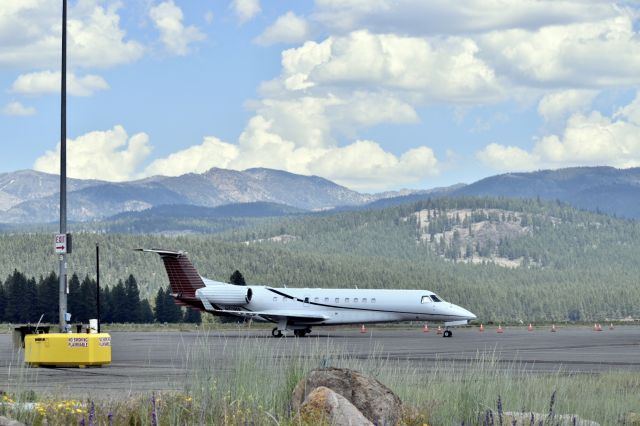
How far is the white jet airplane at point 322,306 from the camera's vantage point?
197 ft

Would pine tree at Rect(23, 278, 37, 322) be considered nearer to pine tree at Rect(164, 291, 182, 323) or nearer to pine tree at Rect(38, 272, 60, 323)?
pine tree at Rect(38, 272, 60, 323)

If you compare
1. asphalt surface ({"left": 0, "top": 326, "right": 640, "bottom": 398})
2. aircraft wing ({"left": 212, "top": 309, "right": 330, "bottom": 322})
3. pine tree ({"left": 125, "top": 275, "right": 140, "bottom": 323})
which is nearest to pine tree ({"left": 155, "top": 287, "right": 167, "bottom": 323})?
pine tree ({"left": 125, "top": 275, "right": 140, "bottom": 323})

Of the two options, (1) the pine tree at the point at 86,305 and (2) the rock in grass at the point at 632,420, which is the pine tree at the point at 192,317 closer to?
(1) the pine tree at the point at 86,305

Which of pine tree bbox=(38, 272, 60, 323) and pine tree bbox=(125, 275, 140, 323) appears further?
pine tree bbox=(125, 275, 140, 323)

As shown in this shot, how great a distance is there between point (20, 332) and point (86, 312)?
310 ft

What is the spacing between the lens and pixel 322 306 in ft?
203

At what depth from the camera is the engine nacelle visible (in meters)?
62.5

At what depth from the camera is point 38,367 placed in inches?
1188

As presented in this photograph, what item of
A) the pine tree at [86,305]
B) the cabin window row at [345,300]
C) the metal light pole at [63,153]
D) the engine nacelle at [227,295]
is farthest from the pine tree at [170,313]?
the metal light pole at [63,153]

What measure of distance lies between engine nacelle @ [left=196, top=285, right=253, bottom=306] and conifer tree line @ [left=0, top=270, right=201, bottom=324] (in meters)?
60.7

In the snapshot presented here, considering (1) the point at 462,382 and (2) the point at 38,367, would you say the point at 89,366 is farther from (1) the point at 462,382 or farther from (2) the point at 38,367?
(1) the point at 462,382

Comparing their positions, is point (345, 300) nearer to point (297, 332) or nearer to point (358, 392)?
point (297, 332)

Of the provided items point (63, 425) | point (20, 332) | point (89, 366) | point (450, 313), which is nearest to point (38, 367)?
point (89, 366)

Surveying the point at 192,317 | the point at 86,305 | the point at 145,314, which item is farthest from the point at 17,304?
the point at 192,317
